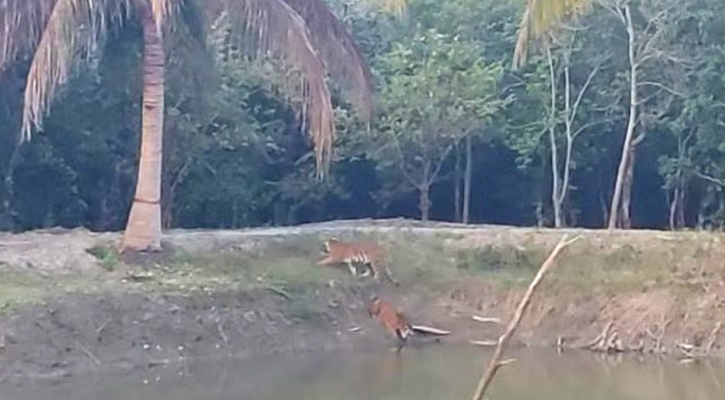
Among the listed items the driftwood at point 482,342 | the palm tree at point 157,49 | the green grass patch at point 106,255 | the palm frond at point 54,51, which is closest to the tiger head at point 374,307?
the driftwood at point 482,342

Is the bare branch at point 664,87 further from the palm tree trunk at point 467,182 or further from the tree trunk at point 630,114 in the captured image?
the palm tree trunk at point 467,182

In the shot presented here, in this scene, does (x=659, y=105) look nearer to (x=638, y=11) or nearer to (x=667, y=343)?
(x=638, y=11)

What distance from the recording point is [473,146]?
2536cm

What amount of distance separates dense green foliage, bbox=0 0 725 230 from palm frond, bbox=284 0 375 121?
3.55m

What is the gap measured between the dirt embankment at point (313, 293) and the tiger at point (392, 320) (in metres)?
0.15

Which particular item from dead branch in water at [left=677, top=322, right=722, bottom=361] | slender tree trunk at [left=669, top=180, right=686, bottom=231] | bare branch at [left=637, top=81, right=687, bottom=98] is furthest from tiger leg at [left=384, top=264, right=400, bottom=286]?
slender tree trunk at [left=669, top=180, right=686, bottom=231]

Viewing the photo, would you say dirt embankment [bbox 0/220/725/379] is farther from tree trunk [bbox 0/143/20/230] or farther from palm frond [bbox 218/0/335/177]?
tree trunk [bbox 0/143/20/230]

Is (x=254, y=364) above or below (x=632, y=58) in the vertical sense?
below

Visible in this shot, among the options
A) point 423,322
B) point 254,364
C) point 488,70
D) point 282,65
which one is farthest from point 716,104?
point 254,364

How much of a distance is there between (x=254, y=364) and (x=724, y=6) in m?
11.7

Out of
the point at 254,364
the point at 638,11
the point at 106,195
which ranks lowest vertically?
the point at 254,364

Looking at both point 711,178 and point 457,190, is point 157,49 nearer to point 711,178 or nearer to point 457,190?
point 457,190

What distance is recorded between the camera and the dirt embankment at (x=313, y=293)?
14.7 m

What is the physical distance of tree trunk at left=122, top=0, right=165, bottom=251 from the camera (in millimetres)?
16188
